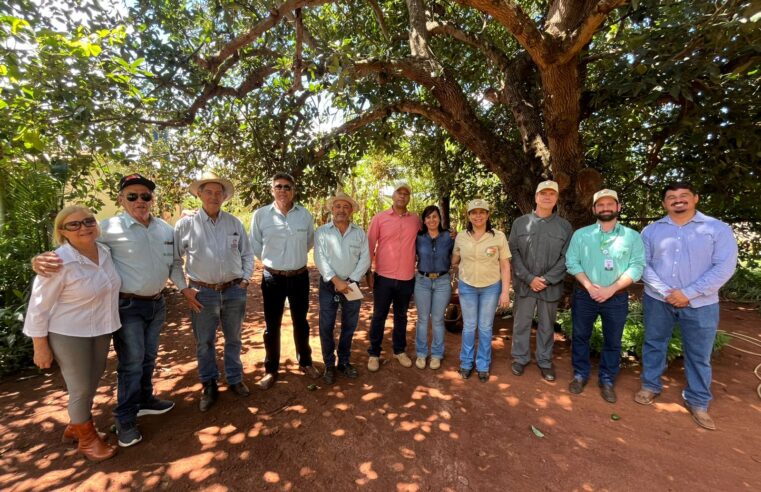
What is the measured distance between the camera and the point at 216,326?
11.2 feet

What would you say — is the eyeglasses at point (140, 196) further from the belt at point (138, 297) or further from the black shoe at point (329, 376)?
the black shoe at point (329, 376)

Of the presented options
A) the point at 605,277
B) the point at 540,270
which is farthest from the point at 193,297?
the point at 605,277

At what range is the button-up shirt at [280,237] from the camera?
11.6 ft

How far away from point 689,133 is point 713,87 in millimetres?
995

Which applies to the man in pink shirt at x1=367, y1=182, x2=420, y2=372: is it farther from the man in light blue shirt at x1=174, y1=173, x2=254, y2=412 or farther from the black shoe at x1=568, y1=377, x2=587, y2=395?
the black shoe at x1=568, y1=377, x2=587, y2=395

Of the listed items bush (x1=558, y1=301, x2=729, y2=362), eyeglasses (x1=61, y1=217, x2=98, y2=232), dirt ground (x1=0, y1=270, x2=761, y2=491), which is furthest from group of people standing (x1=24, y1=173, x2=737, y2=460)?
bush (x1=558, y1=301, x2=729, y2=362)

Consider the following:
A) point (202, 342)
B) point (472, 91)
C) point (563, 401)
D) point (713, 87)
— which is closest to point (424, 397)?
point (563, 401)

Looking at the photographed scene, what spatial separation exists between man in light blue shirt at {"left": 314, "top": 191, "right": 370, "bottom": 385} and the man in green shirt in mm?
2253

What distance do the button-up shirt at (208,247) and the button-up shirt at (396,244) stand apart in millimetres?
1444

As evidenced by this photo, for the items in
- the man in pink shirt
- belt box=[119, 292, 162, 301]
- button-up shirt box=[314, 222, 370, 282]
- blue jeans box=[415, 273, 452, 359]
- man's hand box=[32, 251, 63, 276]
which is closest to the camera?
man's hand box=[32, 251, 63, 276]

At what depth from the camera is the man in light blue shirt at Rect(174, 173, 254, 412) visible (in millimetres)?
3203

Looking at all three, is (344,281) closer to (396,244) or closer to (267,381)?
(396,244)

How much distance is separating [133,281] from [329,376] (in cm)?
213

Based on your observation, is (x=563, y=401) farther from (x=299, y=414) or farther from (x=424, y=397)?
(x=299, y=414)
